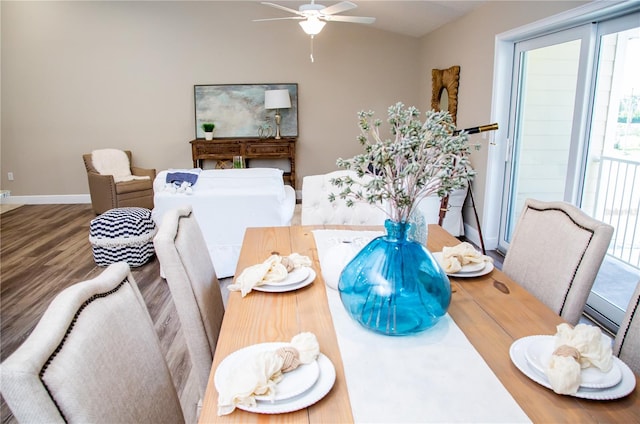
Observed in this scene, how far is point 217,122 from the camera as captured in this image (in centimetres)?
669

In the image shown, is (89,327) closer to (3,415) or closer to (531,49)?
(3,415)

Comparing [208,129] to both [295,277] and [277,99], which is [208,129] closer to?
[277,99]

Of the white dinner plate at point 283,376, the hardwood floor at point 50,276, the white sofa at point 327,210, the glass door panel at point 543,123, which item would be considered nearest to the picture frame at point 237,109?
the hardwood floor at point 50,276

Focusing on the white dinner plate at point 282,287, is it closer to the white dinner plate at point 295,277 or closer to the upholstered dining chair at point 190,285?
the white dinner plate at point 295,277

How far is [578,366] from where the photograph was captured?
102 centimetres

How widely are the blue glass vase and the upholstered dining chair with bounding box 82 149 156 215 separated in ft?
16.8

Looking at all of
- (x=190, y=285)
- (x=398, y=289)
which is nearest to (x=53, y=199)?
(x=190, y=285)

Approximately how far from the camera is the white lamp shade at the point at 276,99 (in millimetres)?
6348

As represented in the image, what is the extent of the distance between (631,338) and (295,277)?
1030mm

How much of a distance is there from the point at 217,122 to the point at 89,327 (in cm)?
605

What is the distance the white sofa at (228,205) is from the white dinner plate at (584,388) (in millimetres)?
2492

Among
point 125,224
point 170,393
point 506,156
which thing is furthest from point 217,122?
point 170,393

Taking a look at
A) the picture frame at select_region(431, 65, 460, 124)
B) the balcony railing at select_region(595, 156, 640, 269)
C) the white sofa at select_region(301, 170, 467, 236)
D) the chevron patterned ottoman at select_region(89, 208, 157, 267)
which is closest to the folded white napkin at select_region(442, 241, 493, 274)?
the white sofa at select_region(301, 170, 467, 236)

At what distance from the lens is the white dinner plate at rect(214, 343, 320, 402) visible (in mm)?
990
